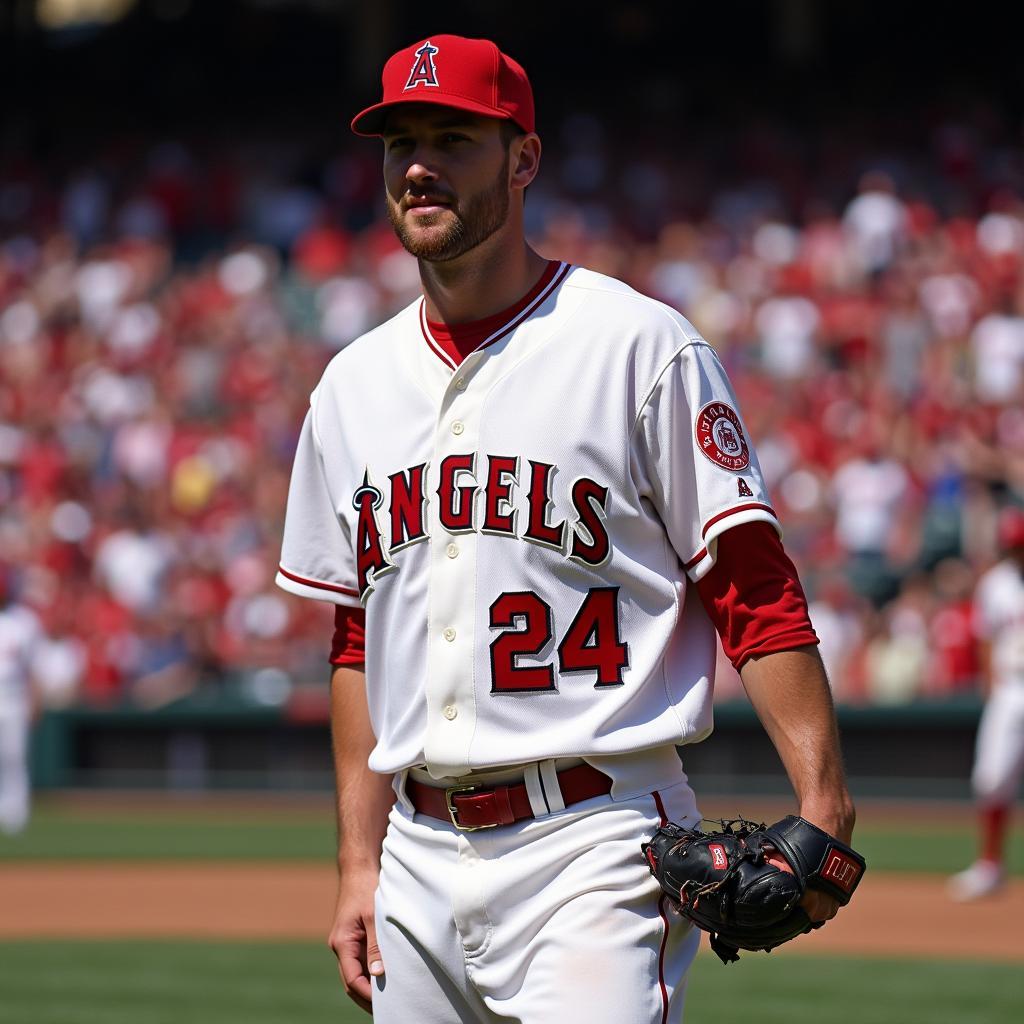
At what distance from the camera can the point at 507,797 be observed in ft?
8.85

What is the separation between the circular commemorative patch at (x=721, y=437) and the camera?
2.68 meters

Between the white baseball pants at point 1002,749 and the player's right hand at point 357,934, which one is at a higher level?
the player's right hand at point 357,934

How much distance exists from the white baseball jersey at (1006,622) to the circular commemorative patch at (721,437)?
7454mm

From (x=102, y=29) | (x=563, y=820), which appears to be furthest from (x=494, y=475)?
(x=102, y=29)

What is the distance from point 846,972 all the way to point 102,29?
22.7 m

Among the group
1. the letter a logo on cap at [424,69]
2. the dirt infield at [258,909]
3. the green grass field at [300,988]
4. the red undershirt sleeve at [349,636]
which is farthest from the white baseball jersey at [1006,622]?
the letter a logo on cap at [424,69]

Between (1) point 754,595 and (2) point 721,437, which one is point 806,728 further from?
(2) point 721,437

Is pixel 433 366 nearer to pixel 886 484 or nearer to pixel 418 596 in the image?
pixel 418 596

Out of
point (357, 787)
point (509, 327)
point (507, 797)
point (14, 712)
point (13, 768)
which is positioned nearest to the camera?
point (507, 797)

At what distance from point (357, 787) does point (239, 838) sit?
34.2ft

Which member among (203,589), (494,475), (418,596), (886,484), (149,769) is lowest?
(149,769)

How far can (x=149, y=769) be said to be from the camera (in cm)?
1577

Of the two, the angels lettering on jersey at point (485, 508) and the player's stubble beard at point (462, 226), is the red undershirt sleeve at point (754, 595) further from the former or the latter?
the player's stubble beard at point (462, 226)

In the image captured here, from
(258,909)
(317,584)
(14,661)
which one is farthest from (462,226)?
(14,661)
